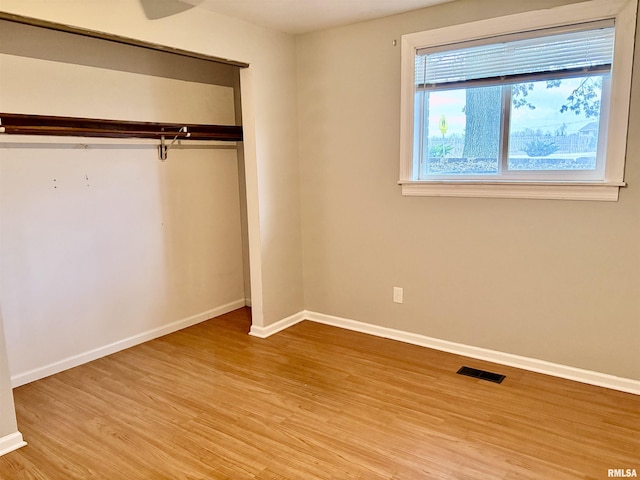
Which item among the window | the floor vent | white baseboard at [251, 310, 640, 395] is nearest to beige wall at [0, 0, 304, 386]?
white baseboard at [251, 310, 640, 395]

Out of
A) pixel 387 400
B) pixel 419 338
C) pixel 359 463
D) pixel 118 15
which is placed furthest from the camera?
pixel 419 338

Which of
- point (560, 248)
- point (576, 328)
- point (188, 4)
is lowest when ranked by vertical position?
point (576, 328)

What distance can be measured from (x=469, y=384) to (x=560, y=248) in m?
0.99

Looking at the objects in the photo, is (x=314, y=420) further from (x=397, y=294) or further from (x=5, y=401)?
(x=5, y=401)

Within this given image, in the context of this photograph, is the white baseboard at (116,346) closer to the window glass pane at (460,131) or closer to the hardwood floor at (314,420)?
the hardwood floor at (314,420)

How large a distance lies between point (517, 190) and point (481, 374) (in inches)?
46.5

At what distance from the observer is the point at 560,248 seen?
281 cm

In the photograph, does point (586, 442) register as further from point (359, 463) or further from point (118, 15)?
point (118, 15)

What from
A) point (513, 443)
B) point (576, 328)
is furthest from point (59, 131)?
point (576, 328)

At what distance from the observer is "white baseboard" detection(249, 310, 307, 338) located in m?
3.69

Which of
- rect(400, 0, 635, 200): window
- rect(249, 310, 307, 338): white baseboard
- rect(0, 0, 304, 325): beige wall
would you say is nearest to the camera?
rect(400, 0, 635, 200): window

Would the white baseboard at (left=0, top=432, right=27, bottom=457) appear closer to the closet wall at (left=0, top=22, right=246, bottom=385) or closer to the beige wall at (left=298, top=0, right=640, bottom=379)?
the closet wall at (left=0, top=22, right=246, bottom=385)

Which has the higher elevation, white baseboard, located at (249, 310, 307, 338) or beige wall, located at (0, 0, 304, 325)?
beige wall, located at (0, 0, 304, 325)

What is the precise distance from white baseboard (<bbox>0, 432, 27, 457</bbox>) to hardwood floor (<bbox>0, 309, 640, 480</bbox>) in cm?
4
